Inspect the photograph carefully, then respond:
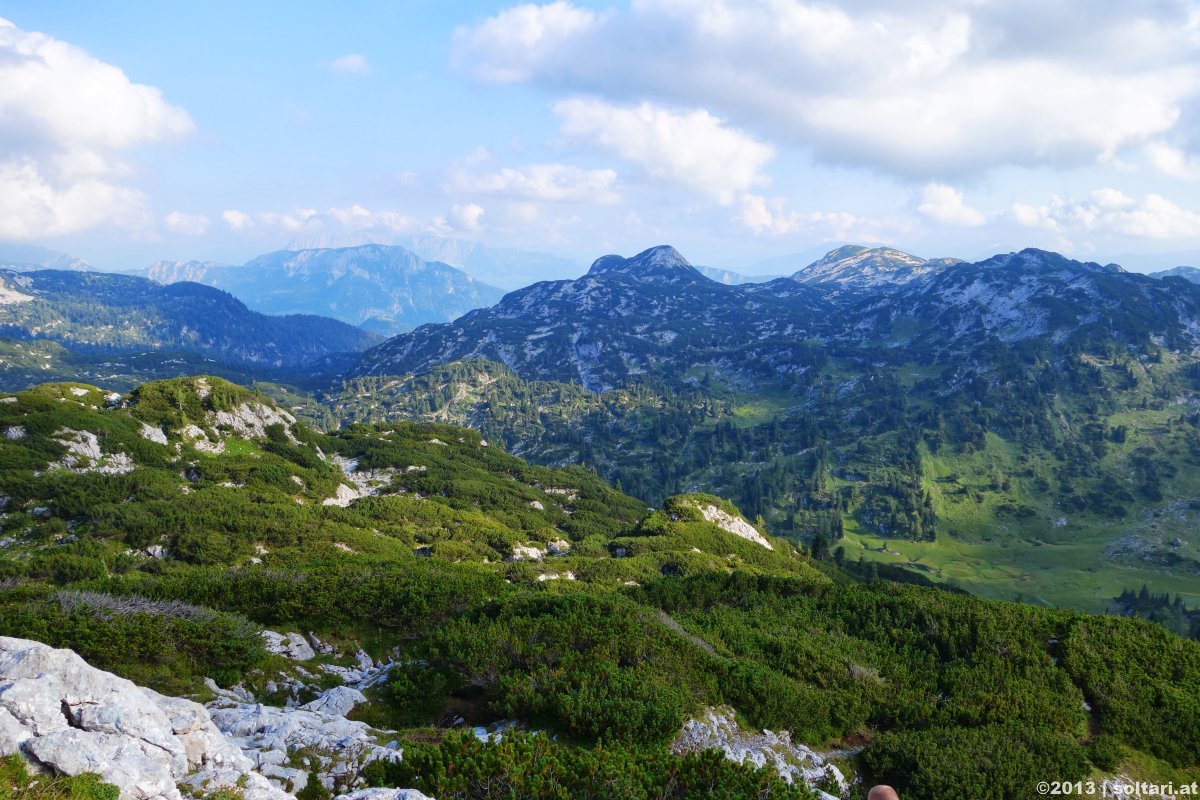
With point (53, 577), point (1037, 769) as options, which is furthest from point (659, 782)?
point (53, 577)

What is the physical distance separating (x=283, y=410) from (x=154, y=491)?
162ft

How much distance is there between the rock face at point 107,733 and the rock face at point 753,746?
48.0 ft

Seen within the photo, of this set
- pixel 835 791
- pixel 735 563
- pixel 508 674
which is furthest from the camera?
pixel 735 563

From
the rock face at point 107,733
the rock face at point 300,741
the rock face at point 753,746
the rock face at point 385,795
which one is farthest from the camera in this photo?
the rock face at point 753,746

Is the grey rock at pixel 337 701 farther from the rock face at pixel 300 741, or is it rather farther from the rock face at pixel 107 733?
the rock face at pixel 107 733

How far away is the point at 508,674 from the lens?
82.5 ft

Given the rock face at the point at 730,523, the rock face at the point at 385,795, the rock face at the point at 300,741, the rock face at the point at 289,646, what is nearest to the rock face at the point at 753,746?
the rock face at the point at 385,795

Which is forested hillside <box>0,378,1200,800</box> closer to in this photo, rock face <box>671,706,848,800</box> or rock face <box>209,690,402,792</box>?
rock face <box>671,706,848,800</box>

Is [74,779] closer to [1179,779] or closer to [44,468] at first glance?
[1179,779]

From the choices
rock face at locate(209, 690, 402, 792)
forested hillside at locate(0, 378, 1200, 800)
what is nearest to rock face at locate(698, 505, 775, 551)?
forested hillside at locate(0, 378, 1200, 800)

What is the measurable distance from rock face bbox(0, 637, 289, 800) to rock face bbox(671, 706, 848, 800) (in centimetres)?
1462

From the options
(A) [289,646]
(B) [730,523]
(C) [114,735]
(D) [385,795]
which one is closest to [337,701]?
(A) [289,646]

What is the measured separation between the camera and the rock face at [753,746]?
23020mm

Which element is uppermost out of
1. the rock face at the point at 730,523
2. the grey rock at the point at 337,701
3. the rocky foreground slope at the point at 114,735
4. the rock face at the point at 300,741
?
the rocky foreground slope at the point at 114,735
